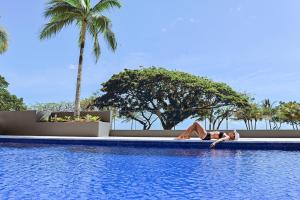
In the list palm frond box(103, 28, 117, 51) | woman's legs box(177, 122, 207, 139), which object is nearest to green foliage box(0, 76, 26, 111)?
palm frond box(103, 28, 117, 51)

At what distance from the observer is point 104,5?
631 inches

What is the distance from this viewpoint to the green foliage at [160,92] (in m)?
32.5

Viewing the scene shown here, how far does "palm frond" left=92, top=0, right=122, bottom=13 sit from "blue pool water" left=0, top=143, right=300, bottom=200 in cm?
914

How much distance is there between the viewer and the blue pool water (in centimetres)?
434

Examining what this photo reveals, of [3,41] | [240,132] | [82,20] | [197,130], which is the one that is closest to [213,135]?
[197,130]

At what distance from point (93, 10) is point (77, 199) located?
12980 millimetres

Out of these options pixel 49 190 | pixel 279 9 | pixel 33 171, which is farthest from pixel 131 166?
pixel 279 9

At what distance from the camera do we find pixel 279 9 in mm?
25266

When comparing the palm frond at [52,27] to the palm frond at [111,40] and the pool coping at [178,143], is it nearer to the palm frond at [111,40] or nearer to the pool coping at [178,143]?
the palm frond at [111,40]

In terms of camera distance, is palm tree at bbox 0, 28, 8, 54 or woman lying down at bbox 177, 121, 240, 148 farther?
palm tree at bbox 0, 28, 8, 54

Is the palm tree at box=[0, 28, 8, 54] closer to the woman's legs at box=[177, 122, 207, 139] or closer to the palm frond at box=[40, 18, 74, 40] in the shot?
the palm frond at box=[40, 18, 74, 40]

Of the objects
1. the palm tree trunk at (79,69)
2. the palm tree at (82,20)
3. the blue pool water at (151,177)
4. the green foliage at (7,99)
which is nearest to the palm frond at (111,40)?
the palm tree at (82,20)

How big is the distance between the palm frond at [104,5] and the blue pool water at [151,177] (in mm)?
9136

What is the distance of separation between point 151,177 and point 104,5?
11919 millimetres
